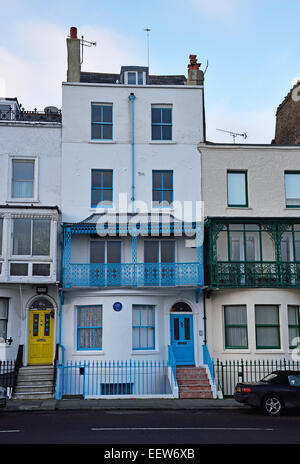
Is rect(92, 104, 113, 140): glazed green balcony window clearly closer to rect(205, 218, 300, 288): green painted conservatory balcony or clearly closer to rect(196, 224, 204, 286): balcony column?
rect(196, 224, 204, 286): balcony column

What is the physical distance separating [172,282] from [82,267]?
12.1 feet

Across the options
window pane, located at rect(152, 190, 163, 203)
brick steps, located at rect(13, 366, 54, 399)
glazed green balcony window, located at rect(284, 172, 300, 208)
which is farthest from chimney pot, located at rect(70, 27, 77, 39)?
brick steps, located at rect(13, 366, 54, 399)

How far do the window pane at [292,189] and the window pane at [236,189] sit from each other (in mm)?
1886

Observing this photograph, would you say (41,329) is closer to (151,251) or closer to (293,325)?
(151,251)

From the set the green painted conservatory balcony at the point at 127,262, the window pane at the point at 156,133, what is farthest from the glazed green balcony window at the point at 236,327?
the window pane at the point at 156,133

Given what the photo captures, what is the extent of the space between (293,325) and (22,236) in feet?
37.6

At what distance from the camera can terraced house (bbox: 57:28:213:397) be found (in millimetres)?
21141

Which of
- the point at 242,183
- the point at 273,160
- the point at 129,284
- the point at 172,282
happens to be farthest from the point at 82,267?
the point at 273,160

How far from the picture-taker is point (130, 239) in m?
23.0

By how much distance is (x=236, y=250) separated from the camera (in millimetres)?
23219

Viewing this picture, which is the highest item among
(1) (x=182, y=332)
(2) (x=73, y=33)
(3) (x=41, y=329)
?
(2) (x=73, y=33)

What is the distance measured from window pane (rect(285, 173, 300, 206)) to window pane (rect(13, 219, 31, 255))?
11.1m

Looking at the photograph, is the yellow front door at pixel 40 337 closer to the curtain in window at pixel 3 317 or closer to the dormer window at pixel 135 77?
the curtain in window at pixel 3 317

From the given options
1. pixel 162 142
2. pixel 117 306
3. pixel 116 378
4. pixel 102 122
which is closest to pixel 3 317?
pixel 117 306
